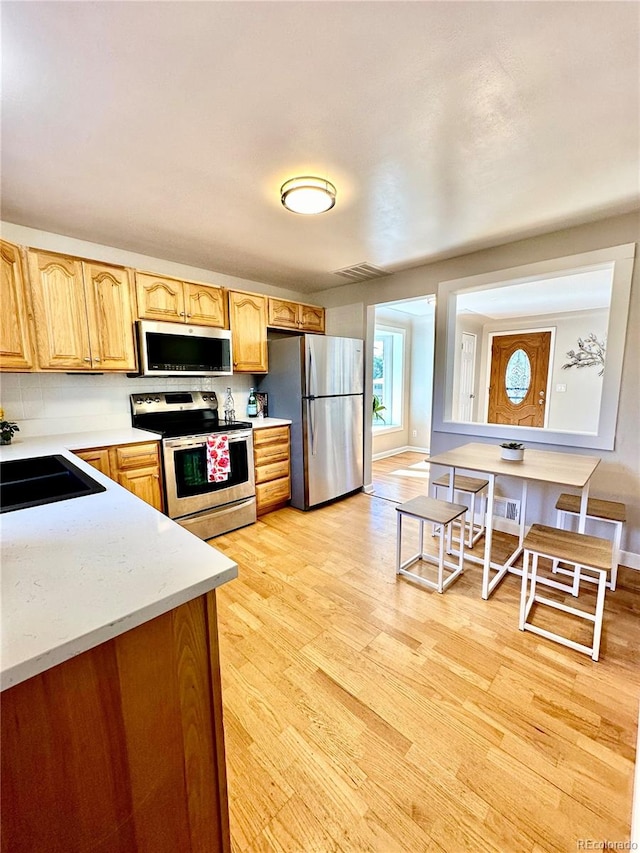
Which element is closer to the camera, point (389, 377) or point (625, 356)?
point (625, 356)

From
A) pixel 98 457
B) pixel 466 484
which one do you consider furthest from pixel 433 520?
pixel 98 457

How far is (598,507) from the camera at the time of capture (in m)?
2.40

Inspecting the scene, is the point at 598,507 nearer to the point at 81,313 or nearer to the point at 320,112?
the point at 320,112

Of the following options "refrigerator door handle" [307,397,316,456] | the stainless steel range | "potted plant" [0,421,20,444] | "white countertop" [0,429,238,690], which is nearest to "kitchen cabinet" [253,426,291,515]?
the stainless steel range

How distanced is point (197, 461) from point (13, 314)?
5.05ft

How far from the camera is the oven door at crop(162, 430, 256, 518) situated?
109 inches

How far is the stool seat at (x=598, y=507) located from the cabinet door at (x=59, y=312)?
3.56 metres

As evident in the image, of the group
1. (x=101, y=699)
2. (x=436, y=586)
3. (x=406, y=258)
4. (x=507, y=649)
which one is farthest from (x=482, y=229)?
(x=101, y=699)

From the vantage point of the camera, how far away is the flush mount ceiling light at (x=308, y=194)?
1919mm

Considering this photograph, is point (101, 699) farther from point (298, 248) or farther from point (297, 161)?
point (298, 248)

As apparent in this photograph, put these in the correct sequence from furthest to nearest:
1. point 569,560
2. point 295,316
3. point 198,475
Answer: point 295,316
point 198,475
point 569,560

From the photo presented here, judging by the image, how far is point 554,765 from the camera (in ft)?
4.15

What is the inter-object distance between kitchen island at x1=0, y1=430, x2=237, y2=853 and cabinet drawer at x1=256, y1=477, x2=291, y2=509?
256 centimetres

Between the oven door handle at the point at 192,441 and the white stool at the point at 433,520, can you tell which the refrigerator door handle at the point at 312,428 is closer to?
the oven door handle at the point at 192,441
